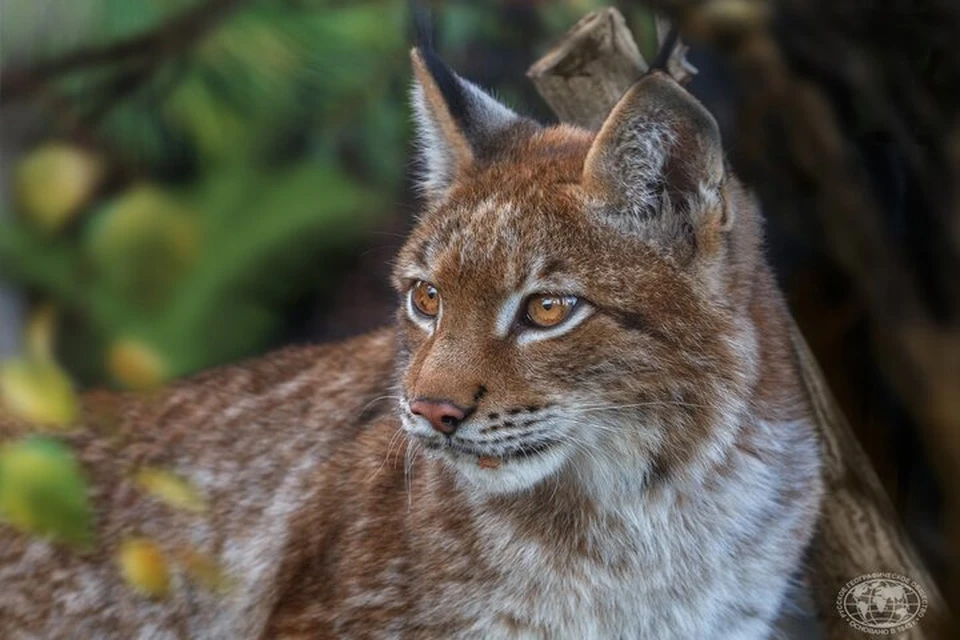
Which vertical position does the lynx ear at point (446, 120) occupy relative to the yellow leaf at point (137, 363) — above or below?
above

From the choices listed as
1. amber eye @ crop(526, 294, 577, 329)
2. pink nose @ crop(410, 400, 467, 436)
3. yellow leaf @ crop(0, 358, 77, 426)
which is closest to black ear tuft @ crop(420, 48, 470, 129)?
amber eye @ crop(526, 294, 577, 329)

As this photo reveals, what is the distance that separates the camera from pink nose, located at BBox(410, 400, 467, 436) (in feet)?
7.25

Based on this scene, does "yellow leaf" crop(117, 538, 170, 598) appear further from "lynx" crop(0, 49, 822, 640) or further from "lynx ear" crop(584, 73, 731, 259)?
"lynx ear" crop(584, 73, 731, 259)

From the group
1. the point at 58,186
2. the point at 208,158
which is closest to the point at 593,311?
the point at 58,186

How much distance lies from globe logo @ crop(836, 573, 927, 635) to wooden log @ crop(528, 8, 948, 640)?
18mm

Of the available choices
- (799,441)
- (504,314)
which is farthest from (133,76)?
(799,441)

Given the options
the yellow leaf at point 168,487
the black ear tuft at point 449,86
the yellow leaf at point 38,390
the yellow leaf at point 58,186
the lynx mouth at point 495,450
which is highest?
the black ear tuft at point 449,86

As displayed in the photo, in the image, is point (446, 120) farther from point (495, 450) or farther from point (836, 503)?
point (836, 503)

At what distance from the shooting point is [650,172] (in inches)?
92.9

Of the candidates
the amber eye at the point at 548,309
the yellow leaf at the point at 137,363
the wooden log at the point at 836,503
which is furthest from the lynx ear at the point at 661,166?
the yellow leaf at the point at 137,363

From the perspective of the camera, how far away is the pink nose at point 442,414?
7.25ft

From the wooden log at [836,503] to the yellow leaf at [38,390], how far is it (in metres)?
1.63

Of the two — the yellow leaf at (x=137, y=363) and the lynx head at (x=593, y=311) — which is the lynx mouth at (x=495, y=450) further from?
the yellow leaf at (x=137, y=363)

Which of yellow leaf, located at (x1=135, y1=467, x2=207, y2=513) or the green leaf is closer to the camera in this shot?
the green leaf
